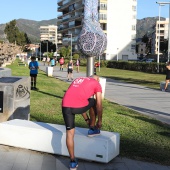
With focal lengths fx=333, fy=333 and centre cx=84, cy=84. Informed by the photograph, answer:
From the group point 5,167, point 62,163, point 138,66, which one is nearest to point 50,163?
point 62,163

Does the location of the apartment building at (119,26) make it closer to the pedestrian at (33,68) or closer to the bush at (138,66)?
the bush at (138,66)

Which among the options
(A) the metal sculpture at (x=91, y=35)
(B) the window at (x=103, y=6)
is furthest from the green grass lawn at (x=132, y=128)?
(B) the window at (x=103, y=6)

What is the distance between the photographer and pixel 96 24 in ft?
30.2

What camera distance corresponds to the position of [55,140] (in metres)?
5.43

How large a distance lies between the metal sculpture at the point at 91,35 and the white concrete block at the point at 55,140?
3.45 meters

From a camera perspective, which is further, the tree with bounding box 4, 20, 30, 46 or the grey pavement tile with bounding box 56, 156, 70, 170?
the tree with bounding box 4, 20, 30, 46

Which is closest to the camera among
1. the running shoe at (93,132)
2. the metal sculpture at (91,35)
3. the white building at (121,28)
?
the running shoe at (93,132)

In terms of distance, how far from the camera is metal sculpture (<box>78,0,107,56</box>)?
8.84 m

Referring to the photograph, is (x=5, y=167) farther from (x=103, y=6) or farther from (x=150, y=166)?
(x=103, y=6)

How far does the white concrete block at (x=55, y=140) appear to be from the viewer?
504cm

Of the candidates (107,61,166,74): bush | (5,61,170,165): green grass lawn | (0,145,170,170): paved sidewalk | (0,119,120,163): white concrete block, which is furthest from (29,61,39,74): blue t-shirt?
(107,61,166,74): bush

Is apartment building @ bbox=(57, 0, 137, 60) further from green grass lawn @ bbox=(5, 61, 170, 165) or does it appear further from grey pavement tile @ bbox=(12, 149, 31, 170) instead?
grey pavement tile @ bbox=(12, 149, 31, 170)

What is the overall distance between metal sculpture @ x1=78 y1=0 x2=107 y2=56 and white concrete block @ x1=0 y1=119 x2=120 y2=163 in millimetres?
3452

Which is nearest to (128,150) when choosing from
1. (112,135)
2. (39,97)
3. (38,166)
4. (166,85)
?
(112,135)
